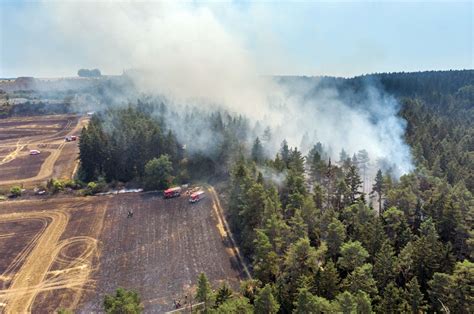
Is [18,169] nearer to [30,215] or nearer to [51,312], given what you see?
[30,215]

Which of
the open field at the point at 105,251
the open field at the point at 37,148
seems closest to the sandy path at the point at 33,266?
the open field at the point at 105,251

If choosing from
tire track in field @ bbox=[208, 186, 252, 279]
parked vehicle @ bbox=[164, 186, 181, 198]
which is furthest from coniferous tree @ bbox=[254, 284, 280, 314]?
parked vehicle @ bbox=[164, 186, 181, 198]

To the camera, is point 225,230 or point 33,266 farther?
point 225,230

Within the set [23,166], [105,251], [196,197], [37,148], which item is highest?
[37,148]

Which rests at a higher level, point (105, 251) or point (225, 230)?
point (225, 230)

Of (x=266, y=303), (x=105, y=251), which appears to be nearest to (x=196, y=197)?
(x=105, y=251)

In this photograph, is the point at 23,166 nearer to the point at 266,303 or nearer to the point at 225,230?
the point at 225,230

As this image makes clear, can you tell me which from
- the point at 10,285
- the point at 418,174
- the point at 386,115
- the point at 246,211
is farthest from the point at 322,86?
the point at 10,285

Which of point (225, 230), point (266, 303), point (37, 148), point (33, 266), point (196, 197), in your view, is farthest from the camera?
point (37, 148)
